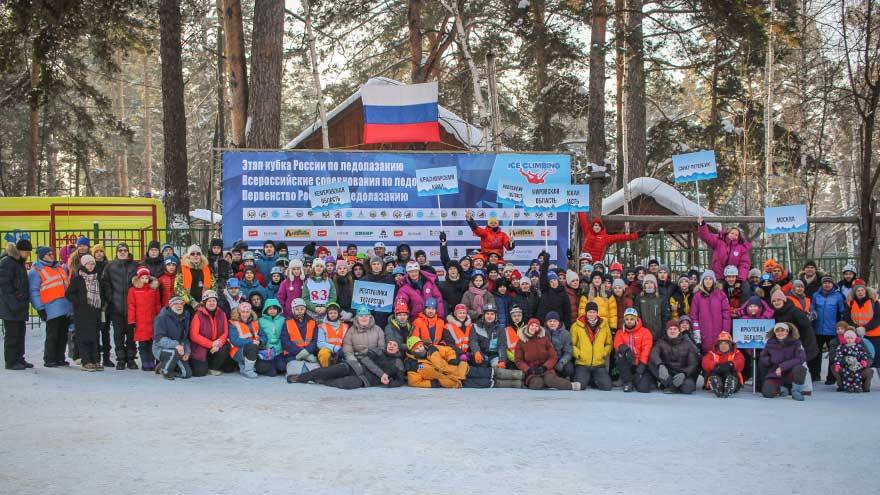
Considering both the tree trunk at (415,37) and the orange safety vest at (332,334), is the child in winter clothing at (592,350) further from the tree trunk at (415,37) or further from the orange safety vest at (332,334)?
the tree trunk at (415,37)

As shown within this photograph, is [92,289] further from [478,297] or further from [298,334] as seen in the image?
[478,297]

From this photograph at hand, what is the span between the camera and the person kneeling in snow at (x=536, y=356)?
10430 millimetres

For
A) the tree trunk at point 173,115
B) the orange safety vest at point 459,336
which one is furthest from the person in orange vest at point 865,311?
the tree trunk at point 173,115

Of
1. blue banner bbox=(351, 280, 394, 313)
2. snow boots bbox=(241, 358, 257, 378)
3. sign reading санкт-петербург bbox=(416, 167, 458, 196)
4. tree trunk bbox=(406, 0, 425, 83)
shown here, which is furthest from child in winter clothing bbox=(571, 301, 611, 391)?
tree trunk bbox=(406, 0, 425, 83)

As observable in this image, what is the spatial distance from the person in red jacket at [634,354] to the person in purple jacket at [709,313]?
28.2 inches

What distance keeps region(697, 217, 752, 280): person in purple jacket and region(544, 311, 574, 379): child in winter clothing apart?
3060 millimetres

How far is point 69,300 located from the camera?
10.3 meters

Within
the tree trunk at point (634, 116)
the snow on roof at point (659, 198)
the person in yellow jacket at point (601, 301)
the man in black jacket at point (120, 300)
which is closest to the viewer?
the man in black jacket at point (120, 300)

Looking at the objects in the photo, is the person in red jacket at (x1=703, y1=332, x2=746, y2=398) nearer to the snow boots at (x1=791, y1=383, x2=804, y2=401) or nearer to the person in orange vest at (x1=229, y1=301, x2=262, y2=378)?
the snow boots at (x1=791, y1=383, x2=804, y2=401)

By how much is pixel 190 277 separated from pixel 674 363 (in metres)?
6.39

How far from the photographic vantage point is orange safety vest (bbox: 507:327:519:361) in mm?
10690

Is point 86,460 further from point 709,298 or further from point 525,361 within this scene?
point 709,298

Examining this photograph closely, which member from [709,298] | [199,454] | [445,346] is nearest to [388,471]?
[199,454]

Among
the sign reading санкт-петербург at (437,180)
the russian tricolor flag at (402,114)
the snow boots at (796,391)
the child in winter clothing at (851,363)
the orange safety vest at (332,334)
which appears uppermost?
the russian tricolor flag at (402,114)
